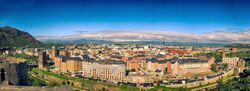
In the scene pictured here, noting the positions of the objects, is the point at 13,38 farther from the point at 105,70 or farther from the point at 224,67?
the point at 224,67

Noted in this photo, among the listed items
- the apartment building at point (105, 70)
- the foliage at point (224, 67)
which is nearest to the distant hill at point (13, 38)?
the apartment building at point (105, 70)

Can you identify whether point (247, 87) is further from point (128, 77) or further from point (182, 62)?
point (182, 62)

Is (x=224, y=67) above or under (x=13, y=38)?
under

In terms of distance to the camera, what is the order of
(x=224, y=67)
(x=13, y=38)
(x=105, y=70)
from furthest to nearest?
(x=13, y=38), (x=224, y=67), (x=105, y=70)

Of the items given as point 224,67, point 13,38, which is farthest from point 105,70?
point 13,38

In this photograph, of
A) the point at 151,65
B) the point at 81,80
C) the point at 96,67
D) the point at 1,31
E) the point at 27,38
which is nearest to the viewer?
the point at 81,80

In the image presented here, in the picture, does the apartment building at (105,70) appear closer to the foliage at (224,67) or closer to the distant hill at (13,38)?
the foliage at (224,67)

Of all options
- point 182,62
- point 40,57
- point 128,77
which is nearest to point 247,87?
point 128,77

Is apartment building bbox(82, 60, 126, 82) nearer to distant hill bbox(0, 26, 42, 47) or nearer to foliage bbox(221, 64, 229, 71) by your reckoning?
foliage bbox(221, 64, 229, 71)
